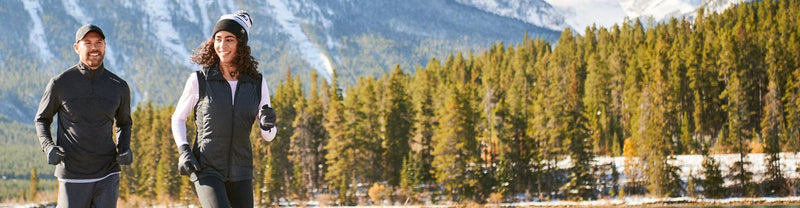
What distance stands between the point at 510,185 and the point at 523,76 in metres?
37.1

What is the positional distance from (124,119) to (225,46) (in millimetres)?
1612

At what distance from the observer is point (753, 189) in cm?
6394

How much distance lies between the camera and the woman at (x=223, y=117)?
6.74m

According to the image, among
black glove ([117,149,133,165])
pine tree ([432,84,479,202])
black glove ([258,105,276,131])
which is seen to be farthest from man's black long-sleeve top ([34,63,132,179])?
pine tree ([432,84,479,202])

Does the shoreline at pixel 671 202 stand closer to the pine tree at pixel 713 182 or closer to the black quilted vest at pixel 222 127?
the pine tree at pixel 713 182

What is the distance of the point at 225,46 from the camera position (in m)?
7.09

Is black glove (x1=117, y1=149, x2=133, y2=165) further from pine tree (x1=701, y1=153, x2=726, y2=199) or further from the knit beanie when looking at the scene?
pine tree (x1=701, y1=153, x2=726, y2=199)

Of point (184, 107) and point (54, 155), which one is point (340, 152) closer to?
point (54, 155)

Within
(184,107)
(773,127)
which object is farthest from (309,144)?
(184,107)

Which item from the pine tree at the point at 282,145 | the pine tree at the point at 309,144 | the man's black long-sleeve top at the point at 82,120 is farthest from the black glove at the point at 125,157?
the pine tree at the point at 309,144

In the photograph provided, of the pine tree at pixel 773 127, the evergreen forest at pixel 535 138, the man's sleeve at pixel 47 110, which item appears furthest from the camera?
the evergreen forest at pixel 535 138

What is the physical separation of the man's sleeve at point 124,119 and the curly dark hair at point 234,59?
44.2 inches

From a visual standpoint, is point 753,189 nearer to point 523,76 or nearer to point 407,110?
point 407,110

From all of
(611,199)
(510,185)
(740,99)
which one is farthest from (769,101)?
(510,185)
